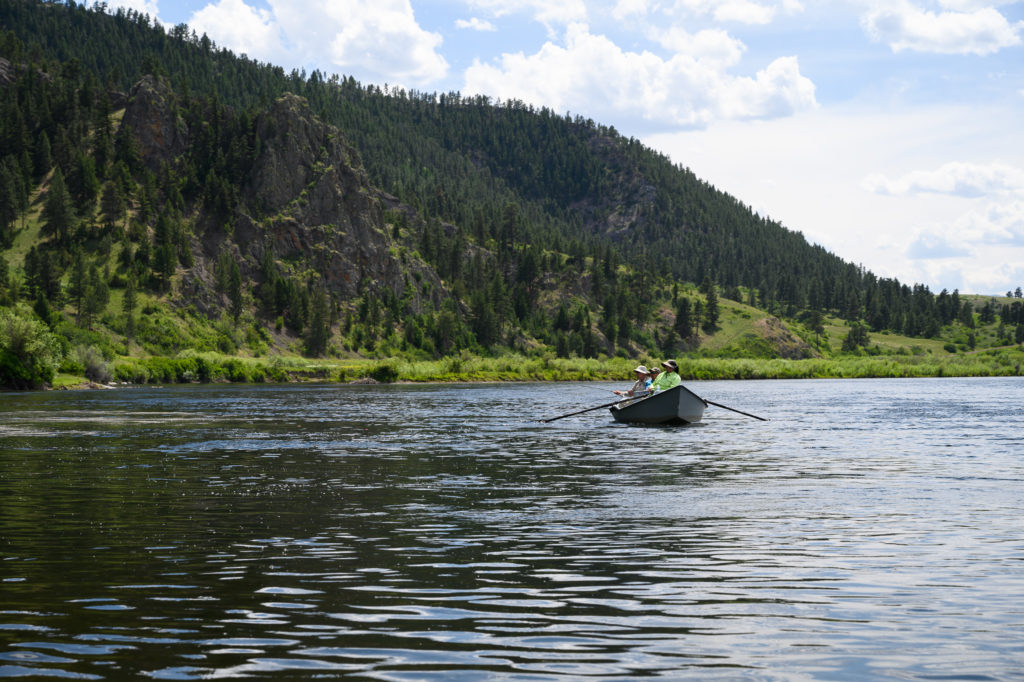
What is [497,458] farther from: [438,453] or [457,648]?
[457,648]

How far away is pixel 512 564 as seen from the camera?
15.3m

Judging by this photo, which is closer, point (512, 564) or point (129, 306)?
point (512, 564)

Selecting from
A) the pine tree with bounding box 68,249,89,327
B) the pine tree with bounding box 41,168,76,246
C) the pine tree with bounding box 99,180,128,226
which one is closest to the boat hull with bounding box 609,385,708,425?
the pine tree with bounding box 68,249,89,327

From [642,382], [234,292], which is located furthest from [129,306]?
[642,382]

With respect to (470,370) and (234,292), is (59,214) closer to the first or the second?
(234,292)

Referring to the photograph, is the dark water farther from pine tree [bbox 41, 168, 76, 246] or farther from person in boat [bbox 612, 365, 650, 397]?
pine tree [bbox 41, 168, 76, 246]

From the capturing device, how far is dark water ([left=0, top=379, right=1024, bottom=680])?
33.3 ft

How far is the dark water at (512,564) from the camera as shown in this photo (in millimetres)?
10164

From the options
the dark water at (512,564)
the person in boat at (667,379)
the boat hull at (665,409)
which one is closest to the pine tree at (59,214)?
the boat hull at (665,409)

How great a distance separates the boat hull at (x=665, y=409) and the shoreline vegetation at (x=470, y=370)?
7534cm

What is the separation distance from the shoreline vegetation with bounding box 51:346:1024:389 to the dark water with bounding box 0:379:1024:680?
88410 millimetres

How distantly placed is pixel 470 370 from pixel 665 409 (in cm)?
10073

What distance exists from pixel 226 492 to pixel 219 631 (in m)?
14.1

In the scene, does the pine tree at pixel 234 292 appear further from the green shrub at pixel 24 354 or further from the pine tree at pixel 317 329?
the green shrub at pixel 24 354
